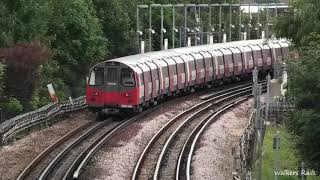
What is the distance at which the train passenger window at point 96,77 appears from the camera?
3139 centimetres

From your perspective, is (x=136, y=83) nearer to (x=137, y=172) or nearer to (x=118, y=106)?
(x=118, y=106)

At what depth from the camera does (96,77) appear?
1238 inches

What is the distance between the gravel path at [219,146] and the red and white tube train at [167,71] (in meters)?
3.84

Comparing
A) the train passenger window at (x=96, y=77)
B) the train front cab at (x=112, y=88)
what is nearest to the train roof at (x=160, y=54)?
the train front cab at (x=112, y=88)

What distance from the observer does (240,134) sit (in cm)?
2850

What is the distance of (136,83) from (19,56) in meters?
6.03

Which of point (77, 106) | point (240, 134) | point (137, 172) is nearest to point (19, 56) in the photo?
point (77, 106)

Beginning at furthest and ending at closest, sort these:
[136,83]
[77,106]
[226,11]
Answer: [226,11]
[77,106]
[136,83]

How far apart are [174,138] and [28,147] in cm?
564

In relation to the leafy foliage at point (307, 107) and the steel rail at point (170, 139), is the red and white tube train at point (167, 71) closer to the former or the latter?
the steel rail at point (170, 139)

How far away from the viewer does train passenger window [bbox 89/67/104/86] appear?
3139cm

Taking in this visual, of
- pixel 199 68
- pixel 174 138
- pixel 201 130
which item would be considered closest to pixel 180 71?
pixel 199 68

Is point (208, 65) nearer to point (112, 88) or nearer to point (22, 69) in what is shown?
point (112, 88)

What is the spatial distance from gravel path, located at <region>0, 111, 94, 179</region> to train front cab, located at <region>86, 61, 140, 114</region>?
1044 mm
